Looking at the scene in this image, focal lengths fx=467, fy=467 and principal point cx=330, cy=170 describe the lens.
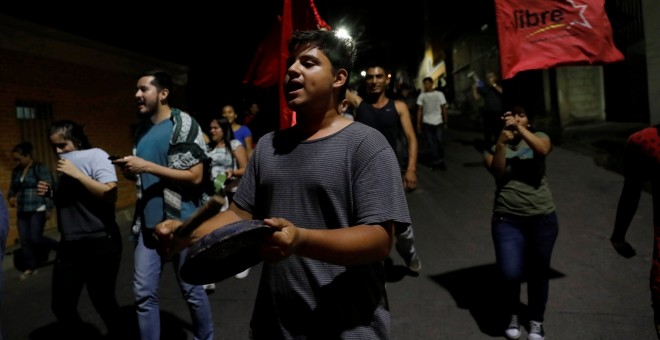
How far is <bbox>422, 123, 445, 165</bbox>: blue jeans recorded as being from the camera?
35.1 feet

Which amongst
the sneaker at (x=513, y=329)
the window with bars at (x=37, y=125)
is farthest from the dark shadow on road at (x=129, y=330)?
the window with bars at (x=37, y=125)

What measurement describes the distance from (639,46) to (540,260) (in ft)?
42.6

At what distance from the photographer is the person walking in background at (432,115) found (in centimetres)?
1060

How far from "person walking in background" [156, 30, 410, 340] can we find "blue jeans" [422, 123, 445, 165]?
9148mm

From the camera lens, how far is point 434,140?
1107 centimetres

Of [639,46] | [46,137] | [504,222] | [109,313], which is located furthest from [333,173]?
[639,46]

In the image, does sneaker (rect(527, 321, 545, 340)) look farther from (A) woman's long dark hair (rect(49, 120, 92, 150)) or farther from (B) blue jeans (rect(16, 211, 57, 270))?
(B) blue jeans (rect(16, 211, 57, 270))

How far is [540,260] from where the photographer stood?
11.9ft

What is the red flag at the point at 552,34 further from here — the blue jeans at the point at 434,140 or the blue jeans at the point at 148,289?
the blue jeans at the point at 434,140

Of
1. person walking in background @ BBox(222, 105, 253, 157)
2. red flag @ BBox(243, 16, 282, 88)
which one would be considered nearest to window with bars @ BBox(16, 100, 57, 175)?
person walking in background @ BBox(222, 105, 253, 157)

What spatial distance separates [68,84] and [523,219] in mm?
9435

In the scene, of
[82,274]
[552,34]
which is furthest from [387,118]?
[82,274]

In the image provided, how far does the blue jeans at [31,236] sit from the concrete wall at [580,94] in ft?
49.4

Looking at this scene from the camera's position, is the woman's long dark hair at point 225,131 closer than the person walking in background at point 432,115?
Yes
